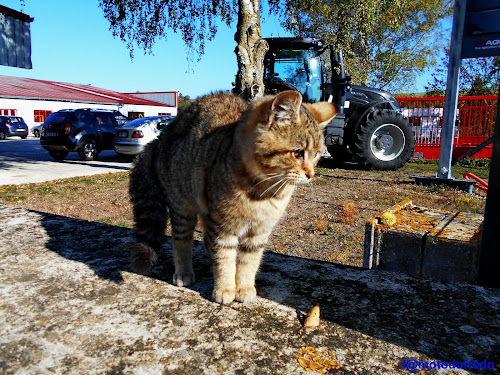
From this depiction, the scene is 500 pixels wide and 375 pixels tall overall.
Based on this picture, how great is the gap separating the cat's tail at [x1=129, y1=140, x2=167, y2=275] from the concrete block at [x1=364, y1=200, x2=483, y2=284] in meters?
1.72

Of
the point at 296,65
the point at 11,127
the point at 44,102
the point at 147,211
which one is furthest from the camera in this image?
the point at 44,102

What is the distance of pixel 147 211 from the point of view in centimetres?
240

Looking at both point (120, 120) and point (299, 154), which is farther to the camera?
point (120, 120)

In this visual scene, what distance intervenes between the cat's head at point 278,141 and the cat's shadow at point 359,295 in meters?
0.62

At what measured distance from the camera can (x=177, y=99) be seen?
46.3 meters

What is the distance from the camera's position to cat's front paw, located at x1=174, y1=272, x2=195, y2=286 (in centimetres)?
212

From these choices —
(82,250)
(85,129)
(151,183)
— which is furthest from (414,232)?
(85,129)

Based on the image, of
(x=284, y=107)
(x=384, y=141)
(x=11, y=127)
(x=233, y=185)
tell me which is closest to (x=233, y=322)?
(x=233, y=185)

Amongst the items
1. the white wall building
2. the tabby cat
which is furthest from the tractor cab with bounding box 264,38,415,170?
the white wall building

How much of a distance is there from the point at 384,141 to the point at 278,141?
9213mm

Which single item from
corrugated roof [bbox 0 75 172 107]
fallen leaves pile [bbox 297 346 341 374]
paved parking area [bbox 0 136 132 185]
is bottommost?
paved parking area [bbox 0 136 132 185]

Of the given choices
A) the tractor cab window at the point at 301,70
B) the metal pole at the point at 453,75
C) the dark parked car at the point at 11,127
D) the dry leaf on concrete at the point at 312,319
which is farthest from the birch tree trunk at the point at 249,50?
the dark parked car at the point at 11,127

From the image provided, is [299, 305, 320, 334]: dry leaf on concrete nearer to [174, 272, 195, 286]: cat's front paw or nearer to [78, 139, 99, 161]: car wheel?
[174, 272, 195, 286]: cat's front paw

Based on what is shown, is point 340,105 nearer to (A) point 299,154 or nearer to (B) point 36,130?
(A) point 299,154
